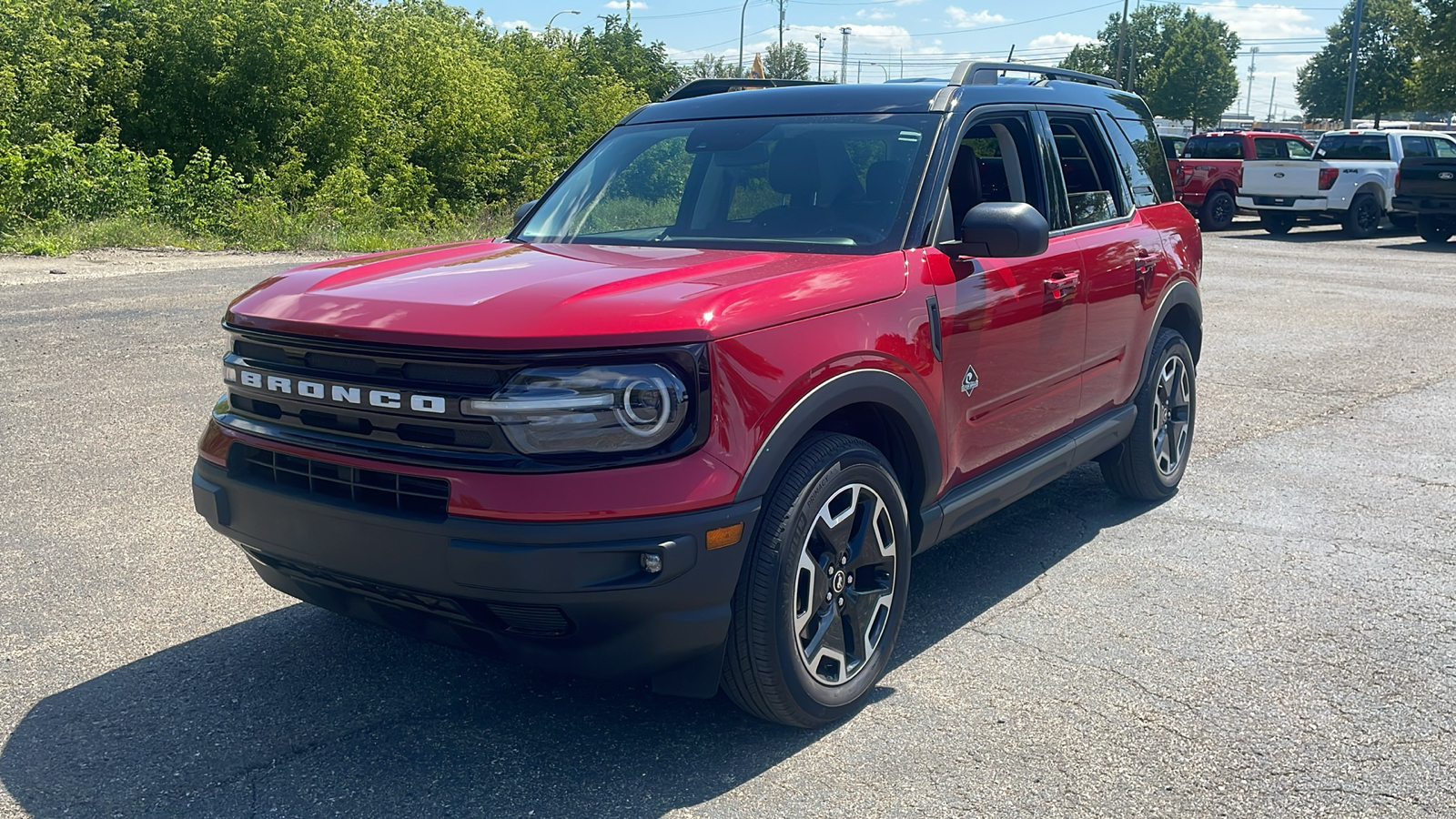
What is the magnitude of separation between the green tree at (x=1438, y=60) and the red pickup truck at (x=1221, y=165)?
76.3 ft

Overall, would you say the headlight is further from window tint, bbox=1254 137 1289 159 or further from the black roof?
window tint, bbox=1254 137 1289 159

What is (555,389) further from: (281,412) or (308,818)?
(308,818)

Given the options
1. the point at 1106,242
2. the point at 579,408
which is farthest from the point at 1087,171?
the point at 579,408

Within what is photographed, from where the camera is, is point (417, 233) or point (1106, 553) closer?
point (1106, 553)

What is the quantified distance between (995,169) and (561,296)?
7.05 ft

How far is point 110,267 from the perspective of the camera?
46.9ft

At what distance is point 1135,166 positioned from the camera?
5.55 m

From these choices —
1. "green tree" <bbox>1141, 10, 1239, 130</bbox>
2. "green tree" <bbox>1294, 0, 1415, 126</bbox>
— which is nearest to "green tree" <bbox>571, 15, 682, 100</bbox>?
"green tree" <bbox>1294, 0, 1415, 126</bbox>

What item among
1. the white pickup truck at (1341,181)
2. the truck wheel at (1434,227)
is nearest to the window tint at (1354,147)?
the white pickup truck at (1341,181)

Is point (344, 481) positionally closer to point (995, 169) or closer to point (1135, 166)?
point (995, 169)

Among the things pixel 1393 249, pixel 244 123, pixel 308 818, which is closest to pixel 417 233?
pixel 244 123

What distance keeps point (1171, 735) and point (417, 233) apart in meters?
20.8

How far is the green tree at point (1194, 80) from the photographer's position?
90.6 m

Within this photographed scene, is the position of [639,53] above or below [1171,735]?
above
